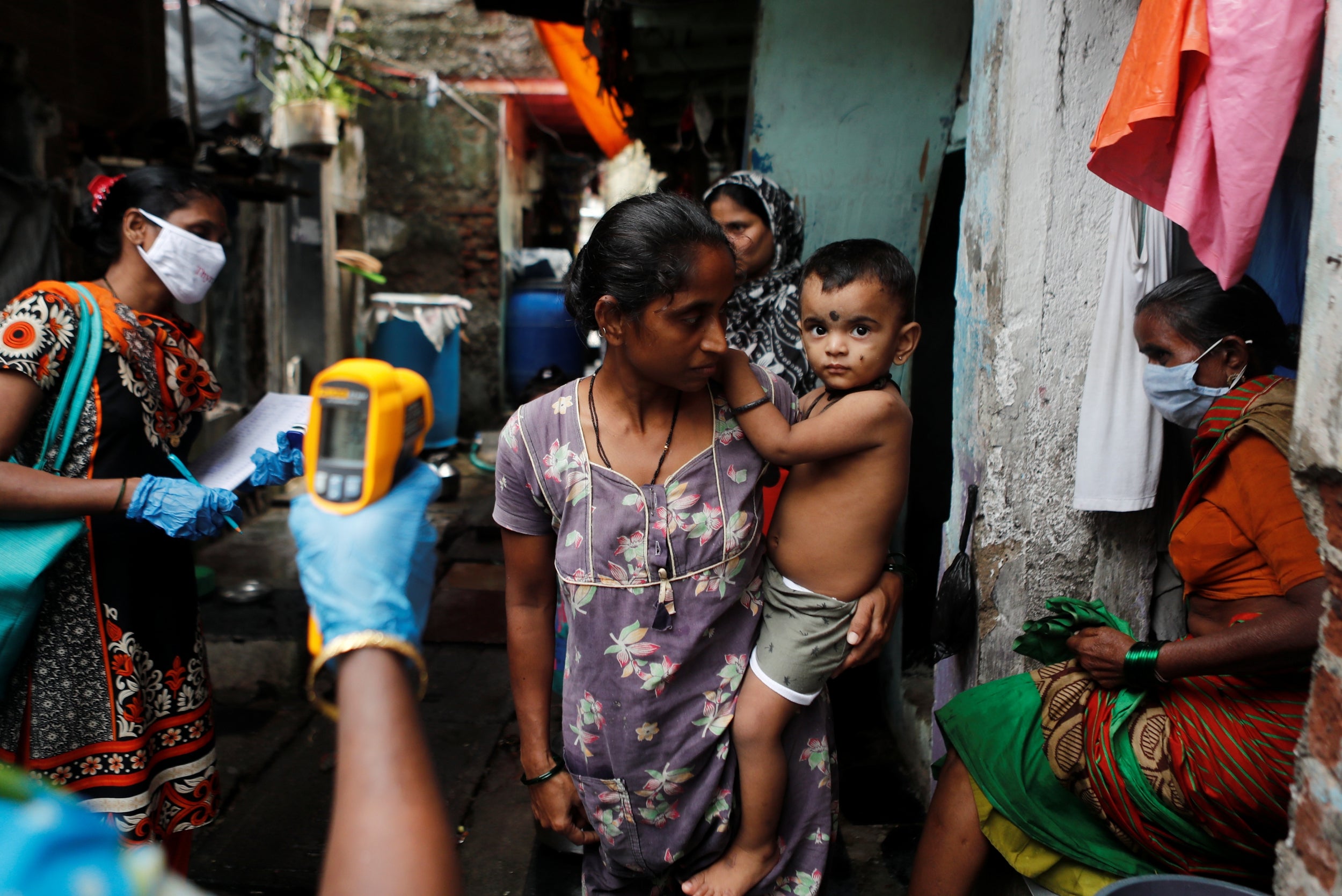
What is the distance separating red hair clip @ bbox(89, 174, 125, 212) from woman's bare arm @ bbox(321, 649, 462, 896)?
1888mm

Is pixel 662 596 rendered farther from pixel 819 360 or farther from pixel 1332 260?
pixel 1332 260

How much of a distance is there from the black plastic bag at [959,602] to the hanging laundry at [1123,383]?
29 centimetres

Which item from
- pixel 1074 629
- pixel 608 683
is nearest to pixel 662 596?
pixel 608 683

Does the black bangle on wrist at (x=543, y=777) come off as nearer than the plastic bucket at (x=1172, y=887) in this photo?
No

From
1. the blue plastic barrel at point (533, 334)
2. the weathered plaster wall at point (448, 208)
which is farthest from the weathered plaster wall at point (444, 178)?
the blue plastic barrel at point (533, 334)

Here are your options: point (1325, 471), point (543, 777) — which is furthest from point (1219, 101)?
point (543, 777)

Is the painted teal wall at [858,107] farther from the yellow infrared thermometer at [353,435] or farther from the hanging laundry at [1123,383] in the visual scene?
the yellow infrared thermometer at [353,435]

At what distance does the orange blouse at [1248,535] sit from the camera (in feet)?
4.81

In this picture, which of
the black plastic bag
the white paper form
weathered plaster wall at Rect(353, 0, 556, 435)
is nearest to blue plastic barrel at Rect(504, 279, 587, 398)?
weathered plaster wall at Rect(353, 0, 556, 435)

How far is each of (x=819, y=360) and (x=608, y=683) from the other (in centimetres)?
76

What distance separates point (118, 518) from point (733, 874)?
1.57m

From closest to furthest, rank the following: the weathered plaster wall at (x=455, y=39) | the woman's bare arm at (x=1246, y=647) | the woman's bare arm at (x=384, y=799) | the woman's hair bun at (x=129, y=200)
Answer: the woman's bare arm at (x=384, y=799)
the woman's bare arm at (x=1246, y=647)
the woman's hair bun at (x=129, y=200)
the weathered plaster wall at (x=455, y=39)

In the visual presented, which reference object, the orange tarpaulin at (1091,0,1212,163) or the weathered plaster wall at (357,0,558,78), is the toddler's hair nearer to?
the orange tarpaulin at (1091,0,1212,163)

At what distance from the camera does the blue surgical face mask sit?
5.67 ft
